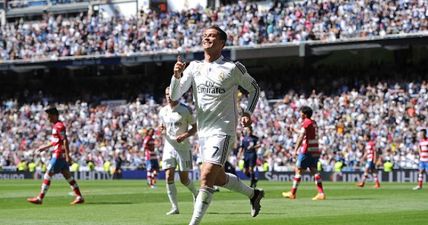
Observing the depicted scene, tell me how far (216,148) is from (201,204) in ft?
2.82

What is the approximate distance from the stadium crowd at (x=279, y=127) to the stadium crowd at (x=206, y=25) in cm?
302

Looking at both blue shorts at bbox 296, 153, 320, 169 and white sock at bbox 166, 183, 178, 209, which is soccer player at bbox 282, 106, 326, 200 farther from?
white sock at bbox 166, 183, 178, 209

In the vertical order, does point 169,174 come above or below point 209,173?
below

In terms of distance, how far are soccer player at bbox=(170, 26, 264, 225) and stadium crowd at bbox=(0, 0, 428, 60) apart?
3487 cm

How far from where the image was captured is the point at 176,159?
20047 mm

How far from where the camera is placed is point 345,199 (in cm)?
2411

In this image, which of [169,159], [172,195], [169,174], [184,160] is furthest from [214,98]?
[169,159]

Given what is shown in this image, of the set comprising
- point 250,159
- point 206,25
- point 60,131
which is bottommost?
point 250,159

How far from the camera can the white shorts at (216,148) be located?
13242 mm

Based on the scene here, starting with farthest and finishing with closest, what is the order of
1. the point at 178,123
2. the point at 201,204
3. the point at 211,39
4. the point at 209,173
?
the point at 178,123
the point at 211,39
the point at 209,173
the point at 201,204

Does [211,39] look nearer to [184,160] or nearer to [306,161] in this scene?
[184,160]

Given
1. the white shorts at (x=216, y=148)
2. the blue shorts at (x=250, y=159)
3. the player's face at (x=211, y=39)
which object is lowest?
the blue shorts at (x=250, y=159)

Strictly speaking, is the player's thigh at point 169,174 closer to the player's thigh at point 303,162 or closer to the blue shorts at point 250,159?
the player's thigh at point 303,162

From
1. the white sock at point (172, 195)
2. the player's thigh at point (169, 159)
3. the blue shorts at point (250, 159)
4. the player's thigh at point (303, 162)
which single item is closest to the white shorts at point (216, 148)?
the white sock at point (172, 195)
